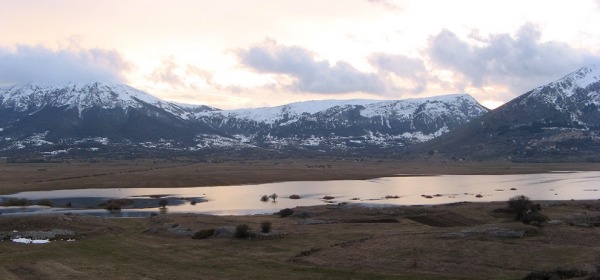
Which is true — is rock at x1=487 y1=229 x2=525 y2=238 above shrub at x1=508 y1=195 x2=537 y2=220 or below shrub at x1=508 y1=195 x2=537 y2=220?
below

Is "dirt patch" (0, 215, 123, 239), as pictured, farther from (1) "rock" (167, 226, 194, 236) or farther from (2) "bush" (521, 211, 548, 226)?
(2) "bush" (521, 211, 548, 226)

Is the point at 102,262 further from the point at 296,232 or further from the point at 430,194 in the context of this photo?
the point at 430,194

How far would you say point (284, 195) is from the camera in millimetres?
124438

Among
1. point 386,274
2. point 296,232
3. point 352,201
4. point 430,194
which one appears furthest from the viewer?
point 430,194

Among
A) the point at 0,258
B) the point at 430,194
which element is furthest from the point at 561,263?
the point at 430,194

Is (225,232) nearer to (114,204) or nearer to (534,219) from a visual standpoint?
(534,219)

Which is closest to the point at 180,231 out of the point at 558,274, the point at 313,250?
the point at 313,250

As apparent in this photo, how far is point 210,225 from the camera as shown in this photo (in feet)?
215

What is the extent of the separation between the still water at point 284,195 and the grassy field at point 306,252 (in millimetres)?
33586

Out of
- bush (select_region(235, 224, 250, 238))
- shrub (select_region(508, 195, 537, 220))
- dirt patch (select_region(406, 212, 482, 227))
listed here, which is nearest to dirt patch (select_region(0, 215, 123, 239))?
bush (select_region(235, 224, 250, 238))

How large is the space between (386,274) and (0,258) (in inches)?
1141

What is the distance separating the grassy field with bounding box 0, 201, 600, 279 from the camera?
38031 mm

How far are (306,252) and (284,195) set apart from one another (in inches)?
3122

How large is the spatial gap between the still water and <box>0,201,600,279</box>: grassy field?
33.6m
